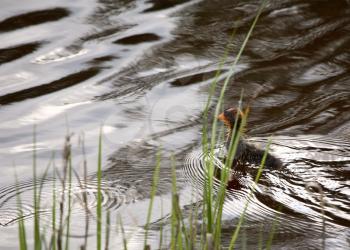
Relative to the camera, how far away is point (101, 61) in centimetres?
697

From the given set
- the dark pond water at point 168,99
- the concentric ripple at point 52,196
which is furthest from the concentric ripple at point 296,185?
the concentric ripple at point 52,196

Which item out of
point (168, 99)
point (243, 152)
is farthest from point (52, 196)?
point (168, 99)

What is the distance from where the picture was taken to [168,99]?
20.9 ft

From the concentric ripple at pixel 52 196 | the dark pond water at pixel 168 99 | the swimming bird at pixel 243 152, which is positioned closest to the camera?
the concentric ripple at pixel 52 196

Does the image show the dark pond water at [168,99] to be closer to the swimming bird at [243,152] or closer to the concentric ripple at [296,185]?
the concentric ripple at [296,185]

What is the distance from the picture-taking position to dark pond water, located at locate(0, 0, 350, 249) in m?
4.71

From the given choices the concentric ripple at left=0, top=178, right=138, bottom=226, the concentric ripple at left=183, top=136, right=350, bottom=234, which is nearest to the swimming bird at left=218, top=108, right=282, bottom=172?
the concentric ripple at left=183, top=136, right=350, bottom=234

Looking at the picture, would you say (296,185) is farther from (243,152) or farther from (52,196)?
(52,196)

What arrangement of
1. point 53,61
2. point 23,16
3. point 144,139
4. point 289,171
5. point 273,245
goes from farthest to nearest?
point 23,16 → point 53,61 → point 144,139 → point 289,171 → point 273,245

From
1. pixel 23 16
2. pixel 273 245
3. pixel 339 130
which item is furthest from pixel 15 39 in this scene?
pixel 273 245

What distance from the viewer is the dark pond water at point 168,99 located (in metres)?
4.71

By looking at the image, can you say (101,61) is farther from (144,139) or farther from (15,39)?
(144,139)

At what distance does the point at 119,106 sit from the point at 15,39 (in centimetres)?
155

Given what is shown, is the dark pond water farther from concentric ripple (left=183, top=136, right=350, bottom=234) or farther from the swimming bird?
the swimming bird
